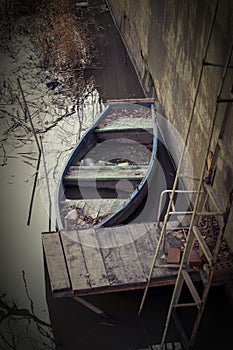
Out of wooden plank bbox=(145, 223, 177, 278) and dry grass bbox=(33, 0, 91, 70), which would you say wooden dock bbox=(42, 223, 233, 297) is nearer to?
wooden plank bbox=(145, 223, 177, 278)

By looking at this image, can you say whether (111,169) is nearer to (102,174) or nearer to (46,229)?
(102,174)

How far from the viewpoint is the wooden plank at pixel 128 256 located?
590 cm

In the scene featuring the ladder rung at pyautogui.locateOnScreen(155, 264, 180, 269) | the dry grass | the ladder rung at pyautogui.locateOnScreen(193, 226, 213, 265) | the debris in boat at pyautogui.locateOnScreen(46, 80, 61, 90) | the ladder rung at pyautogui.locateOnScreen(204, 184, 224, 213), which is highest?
the dry grass

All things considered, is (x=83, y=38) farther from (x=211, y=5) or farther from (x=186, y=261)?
(x=186, y=261)

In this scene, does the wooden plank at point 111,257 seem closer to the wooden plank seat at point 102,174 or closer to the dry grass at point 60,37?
the wooden plank seat at point 102,174

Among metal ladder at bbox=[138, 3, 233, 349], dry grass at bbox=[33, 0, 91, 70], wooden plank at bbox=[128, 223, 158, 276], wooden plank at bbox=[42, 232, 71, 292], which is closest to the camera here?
metal ladder at bbox=[138, 3, 233, 349]

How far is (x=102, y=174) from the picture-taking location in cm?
788

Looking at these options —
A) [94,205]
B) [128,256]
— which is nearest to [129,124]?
[94,205]

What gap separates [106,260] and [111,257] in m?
0.08

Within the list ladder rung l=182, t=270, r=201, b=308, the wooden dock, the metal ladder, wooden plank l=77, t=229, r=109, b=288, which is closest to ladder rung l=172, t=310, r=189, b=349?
the metal ladder

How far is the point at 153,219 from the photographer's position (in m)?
7.76

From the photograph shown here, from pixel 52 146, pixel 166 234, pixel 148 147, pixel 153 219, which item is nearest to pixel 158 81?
pixel 148 147

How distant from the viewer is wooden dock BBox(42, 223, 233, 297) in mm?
5805

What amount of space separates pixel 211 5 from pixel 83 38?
671 cm
